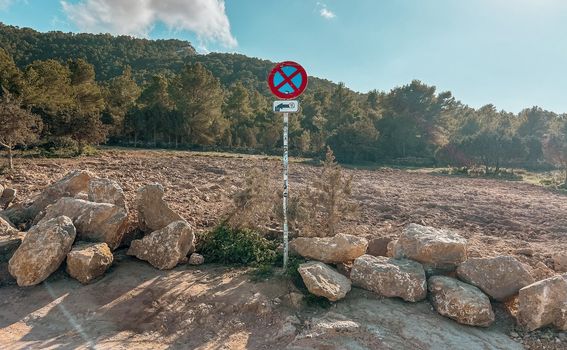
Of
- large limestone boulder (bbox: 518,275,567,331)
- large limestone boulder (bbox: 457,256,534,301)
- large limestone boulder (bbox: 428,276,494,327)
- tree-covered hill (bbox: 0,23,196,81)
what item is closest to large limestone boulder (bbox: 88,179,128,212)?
large limestone boulder (bbox: 428,276,494,327)

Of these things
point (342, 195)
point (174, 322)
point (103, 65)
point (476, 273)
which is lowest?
point (174, 322)

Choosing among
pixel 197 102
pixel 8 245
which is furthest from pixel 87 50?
pixel 8 245

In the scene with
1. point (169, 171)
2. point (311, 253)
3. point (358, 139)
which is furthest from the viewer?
point (358, 139)

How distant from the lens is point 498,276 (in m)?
5.14

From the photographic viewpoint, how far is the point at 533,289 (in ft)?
15.1

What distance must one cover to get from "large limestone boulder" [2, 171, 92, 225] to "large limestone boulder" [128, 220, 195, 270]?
120 inches

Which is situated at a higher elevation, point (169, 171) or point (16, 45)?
point (16, 45)

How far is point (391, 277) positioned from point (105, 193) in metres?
5.38

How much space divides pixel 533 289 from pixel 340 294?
A: 245 centimetres

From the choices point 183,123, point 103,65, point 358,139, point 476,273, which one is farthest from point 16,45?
point 476,273

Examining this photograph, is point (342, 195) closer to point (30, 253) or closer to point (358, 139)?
point (30, 253)

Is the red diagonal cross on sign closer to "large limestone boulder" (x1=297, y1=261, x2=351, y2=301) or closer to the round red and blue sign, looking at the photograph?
the round red and blue sign

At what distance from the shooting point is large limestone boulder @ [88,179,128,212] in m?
6.89

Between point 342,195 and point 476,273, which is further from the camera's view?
point 342,195
